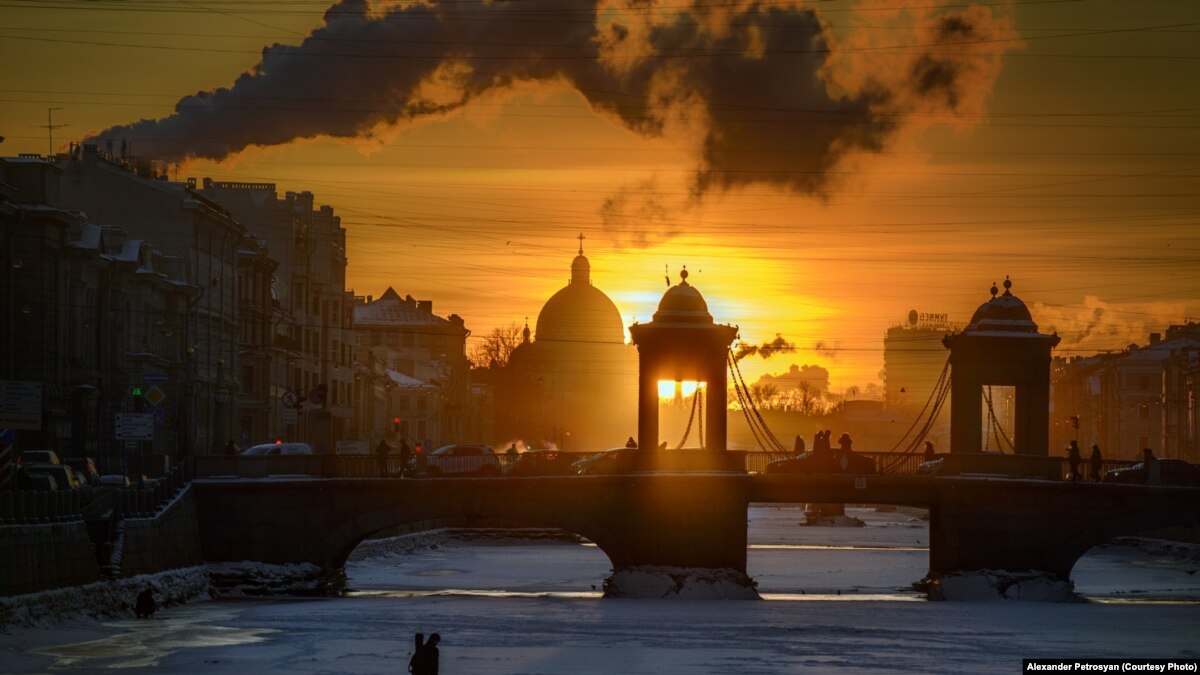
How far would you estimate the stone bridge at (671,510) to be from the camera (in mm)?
80250

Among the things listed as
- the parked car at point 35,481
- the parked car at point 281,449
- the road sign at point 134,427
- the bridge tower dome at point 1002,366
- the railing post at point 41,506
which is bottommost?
the railing post at point 41,506

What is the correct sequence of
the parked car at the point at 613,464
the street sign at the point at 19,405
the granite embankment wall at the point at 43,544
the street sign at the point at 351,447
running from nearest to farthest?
the granite embankment wall at the point at 43,544 < the street sign at the point at 19,405 < the parked car at the point at 613,464 < the street sign at the point at 351,447

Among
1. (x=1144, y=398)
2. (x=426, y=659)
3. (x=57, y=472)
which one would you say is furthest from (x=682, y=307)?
(x=1144, y=398)

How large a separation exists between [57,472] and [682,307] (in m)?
25.2

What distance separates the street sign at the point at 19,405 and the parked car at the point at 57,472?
Answer: 427 inches

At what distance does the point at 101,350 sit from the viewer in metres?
94.4

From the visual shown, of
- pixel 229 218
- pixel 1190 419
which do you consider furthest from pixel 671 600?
pixel 1190 419

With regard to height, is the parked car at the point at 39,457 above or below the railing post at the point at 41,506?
above

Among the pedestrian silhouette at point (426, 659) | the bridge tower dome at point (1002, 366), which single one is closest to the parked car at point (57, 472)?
the pedestrian silhouette at point (426, 659)

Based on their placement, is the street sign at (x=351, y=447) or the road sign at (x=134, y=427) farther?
the street sign at (x=351, y=447)

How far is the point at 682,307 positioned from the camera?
82.6 m

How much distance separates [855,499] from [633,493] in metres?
8.79

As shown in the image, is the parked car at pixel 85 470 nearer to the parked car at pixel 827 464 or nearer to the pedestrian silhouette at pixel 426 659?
the parked car at pixel 827 464

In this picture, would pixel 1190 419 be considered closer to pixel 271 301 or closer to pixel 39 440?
pixel 271 301
